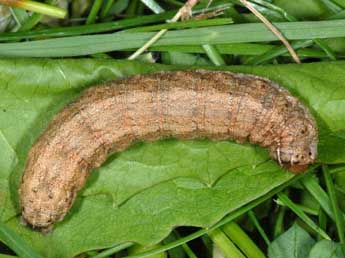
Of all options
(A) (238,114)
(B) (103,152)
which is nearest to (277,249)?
(A) (238,114)

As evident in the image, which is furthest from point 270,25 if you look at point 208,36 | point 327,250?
point 327,250

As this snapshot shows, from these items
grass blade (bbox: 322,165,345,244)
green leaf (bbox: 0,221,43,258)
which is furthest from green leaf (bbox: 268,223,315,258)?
green leaf (bbox: 0,221,43,258)

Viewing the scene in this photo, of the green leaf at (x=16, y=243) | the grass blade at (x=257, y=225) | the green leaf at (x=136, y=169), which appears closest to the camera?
the green leaf at (x=16, y=243)

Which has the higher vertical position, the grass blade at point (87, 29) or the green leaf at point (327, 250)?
the grass blade at point (87, 29)

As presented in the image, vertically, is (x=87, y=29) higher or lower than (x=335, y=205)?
higher

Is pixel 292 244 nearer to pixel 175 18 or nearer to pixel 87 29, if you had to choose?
pixel 175 18

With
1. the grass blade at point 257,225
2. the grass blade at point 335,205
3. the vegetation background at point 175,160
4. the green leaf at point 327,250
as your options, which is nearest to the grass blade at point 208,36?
the vegetation background at point 175,160

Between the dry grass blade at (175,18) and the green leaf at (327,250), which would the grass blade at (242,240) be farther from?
the dry grass blade at (175,18)

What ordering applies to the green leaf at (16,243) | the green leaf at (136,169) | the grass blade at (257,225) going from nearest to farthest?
the green leaf at (16,243) → the green leaf at (136,169) → the grass blade at (257,225)
